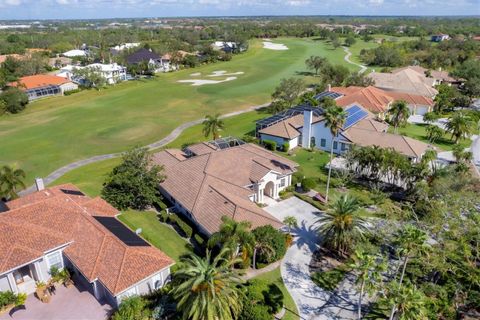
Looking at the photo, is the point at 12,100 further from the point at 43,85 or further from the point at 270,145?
the point at 270,145

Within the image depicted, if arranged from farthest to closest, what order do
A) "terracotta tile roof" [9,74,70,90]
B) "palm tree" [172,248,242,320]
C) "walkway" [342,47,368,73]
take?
"walkway" [342,47,368,73] < "terracotta tile roof" [9,74,70,90] < "palm tree" [172,248,242,320]

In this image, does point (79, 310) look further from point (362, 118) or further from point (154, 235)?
point (362, 118)

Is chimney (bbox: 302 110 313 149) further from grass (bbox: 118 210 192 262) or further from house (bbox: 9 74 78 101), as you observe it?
house (bbox: 9 74 78 101)

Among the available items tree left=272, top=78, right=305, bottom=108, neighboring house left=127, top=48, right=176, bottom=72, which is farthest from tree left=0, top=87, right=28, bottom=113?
tree left=272, top=78, right=305, bottom=108

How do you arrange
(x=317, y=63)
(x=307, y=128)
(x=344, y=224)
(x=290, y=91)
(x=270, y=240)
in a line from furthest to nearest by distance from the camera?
(x=317, y=63) < (x=290, y=91) < (x=307, y=128) < (x=344, y=224) < (x=270, y=240)

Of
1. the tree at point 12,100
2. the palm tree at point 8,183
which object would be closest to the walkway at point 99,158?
the palm tree at point 8,183

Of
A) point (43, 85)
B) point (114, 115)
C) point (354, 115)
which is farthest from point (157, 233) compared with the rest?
point (43, 85)
